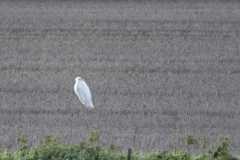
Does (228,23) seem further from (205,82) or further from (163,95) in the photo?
(163,95)

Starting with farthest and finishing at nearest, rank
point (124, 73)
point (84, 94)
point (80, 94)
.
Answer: point (124, 73) → point (80, 94) → point (84, 94)

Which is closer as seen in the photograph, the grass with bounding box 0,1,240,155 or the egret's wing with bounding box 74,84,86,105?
the grass with bounding box 0,1,240,155

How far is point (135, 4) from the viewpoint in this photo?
2903cm

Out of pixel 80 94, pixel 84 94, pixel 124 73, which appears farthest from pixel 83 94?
pixel 124 73

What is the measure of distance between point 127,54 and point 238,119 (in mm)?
7083

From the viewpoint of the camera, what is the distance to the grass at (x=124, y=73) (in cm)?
1106

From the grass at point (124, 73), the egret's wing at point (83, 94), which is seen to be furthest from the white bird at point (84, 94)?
the grass at point (124, 73)

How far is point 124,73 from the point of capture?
1584 centimetres

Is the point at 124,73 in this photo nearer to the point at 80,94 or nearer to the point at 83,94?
the point at 80,94

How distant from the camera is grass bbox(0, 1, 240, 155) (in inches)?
436

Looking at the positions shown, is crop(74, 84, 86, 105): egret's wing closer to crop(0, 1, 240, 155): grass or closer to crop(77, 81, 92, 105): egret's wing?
crop(77, 81, 92, 105): egret's wing

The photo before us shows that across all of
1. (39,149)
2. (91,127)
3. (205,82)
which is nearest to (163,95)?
(205,82)

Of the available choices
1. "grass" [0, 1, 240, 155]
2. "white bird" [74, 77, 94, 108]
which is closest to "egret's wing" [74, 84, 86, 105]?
"white bird" [74, 77, 94, 108]

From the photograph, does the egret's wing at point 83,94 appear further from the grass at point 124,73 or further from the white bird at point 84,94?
the grass at point 124,73
